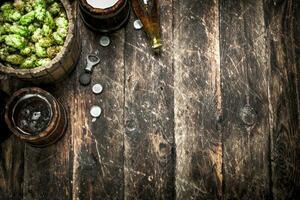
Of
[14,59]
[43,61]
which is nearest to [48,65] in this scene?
[43,61]

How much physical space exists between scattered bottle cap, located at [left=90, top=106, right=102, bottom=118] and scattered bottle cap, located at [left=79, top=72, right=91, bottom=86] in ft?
0.46

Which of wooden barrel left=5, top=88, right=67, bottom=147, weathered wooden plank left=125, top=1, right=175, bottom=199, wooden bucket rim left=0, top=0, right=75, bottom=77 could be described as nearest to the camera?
wooden bucket rim left=0, top=0, right=75, bottom=77

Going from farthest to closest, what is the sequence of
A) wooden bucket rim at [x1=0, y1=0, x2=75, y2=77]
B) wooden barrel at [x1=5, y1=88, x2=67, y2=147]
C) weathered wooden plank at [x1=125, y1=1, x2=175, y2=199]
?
weathered wooden plank at [x1=125, y1=1, x2=175, y2=199]
wooden barrel at [x1=5, y1=88, x2=67, y2=147]
wooden bucket rim at [x1=0, y1=0, x2=75, y2=77]

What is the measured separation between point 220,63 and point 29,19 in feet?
3.39

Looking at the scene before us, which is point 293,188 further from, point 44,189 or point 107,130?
point 44,189

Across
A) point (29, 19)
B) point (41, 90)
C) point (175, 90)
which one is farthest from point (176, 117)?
point (29, 19)

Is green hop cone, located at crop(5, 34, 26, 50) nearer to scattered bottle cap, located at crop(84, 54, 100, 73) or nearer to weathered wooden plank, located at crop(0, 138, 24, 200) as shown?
scattered bottle cap, located at crop(84, 54, 100, 73)

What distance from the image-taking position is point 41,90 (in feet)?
7.68

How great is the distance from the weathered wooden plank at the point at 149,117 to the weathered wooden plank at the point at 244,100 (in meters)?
0.30

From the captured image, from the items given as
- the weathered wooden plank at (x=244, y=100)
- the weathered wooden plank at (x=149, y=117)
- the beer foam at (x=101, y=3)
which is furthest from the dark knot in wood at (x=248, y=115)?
the beer foam at (x=101, y=3)

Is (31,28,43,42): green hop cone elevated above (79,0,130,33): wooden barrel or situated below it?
below

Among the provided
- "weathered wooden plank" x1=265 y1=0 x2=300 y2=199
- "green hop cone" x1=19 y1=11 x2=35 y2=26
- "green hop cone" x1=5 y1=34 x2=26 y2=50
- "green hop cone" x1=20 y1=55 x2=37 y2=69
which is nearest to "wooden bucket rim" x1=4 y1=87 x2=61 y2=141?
"green hop cone" x1=20 y1=55 x2=37 y2=69

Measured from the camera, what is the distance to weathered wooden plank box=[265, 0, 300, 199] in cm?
251

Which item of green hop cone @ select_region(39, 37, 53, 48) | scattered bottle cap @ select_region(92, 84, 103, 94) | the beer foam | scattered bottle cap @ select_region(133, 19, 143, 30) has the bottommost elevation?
scattered bottle cap @ select_region(92, 84, 103, 94)
